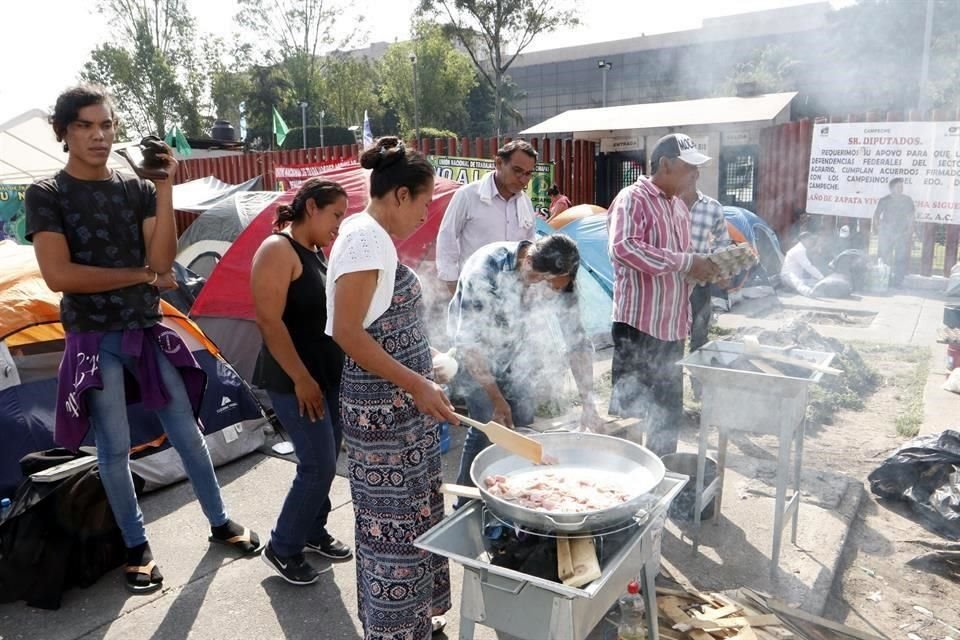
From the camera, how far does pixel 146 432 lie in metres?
4.02

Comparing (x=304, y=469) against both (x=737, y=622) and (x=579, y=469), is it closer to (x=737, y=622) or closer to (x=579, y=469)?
(x=579, y=469)

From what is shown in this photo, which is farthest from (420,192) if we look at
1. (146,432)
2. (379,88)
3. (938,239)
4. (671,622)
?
(379,88)

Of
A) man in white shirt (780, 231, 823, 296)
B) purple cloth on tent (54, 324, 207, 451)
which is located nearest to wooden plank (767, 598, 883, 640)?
purple cloth on tent (54, 324, 207, 451)

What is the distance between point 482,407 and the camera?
3160 millimetres

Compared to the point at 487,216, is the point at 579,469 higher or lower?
lower

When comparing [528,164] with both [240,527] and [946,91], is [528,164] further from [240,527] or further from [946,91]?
[946,91]

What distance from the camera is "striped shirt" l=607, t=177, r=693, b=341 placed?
11.3ft

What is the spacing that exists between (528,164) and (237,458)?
8.88 feet

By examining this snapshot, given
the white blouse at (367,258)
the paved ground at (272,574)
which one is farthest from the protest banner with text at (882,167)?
the white blouse at (367,258)

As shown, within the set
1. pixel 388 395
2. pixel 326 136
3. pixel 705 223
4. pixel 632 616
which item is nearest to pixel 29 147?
pixel 705 223

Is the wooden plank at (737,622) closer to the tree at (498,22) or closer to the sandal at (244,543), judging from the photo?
the sandal at (244,543)

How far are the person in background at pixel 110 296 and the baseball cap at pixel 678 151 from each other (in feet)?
7.70

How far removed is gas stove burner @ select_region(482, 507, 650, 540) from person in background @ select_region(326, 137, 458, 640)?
316 mm

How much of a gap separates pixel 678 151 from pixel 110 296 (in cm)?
273
